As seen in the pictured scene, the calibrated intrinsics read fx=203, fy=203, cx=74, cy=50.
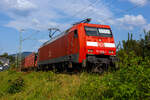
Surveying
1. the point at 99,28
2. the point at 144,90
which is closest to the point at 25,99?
the point at 144,90

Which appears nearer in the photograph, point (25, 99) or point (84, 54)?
point (25, 99)

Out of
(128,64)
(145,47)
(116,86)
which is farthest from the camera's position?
(145,47)

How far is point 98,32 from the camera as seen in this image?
12.5 m

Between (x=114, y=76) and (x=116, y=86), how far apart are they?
0.69 meters

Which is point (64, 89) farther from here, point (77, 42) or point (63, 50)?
point (63, 50)

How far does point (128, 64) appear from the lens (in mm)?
5379

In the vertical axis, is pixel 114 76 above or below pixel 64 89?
above

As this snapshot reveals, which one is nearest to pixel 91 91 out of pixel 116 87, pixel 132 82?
pixel 116 87

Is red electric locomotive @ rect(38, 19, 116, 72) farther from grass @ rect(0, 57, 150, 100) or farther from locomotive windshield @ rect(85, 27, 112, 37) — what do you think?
grass @ rect(0, 57, 150, 100)

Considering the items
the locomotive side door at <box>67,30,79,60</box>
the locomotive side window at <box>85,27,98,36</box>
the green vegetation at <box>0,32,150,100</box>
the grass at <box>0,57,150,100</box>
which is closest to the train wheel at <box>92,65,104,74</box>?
the locomotive side door at <box>67,30,79,60</box>

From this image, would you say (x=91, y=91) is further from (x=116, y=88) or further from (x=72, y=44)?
(x=72, y=44)

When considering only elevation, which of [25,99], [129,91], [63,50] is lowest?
[25,99]

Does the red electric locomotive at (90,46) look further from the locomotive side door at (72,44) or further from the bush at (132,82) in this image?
the bush at (132,82)

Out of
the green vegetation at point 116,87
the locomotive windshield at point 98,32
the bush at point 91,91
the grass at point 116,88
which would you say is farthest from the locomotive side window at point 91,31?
the bush at point 91,91
